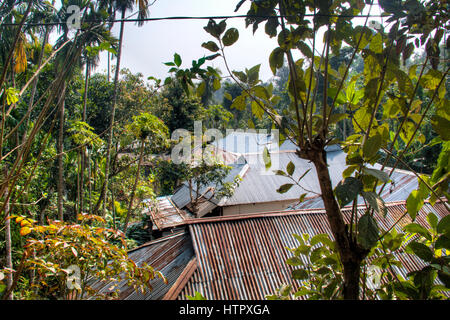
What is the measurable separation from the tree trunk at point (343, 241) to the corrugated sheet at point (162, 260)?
327 centimetres

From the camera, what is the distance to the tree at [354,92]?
94cm

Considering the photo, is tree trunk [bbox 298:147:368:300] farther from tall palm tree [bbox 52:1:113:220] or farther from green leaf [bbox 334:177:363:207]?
tall palm tree [bbox 52:1:113:220]

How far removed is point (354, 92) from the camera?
1239 millimetres

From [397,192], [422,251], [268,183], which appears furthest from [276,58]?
[268,183]

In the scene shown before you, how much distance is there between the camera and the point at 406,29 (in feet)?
3.36

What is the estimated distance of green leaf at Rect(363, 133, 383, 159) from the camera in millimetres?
870

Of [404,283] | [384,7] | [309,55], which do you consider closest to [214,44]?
[309,55]

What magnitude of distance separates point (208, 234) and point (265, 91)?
3.54 meters

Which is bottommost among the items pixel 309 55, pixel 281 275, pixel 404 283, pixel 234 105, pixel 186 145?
pixel 281 275

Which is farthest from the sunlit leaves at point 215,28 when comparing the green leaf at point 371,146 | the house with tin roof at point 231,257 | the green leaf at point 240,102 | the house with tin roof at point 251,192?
the house with tin roof at point 251,192

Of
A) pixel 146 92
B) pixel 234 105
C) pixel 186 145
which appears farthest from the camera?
pixel 146 92

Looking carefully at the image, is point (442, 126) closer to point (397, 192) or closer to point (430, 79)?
point (430, 79)

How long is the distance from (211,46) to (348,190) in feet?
2.56
